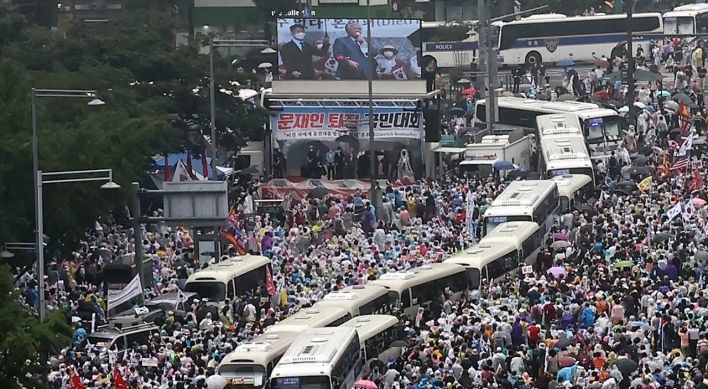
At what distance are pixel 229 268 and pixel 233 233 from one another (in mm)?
4610

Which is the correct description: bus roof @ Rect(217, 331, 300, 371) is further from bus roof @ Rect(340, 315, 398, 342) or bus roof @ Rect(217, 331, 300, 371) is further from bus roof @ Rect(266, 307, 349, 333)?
bus roof @ Rect(340, 315, 398, 342)

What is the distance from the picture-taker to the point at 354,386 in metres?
28.1

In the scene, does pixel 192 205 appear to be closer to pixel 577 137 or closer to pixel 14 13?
pixel 577 137

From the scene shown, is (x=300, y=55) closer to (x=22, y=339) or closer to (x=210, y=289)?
(x=210, y=289)

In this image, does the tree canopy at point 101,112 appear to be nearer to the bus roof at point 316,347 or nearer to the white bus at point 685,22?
the bus roof at point 316,347

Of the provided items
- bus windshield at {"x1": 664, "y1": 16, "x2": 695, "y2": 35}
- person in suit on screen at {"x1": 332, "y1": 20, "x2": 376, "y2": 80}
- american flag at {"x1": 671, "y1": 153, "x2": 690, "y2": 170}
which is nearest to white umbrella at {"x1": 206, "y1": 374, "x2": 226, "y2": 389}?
american flag at {"x1": 671, "y1": 153, "x2": 690, "y2": 170}

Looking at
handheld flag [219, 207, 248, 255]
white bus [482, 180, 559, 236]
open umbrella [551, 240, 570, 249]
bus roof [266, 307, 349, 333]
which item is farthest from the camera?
white bus [482, 180, 559, 236]

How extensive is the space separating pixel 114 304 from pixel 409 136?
22176 mm

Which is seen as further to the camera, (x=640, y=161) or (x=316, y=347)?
(x=640, y=161)

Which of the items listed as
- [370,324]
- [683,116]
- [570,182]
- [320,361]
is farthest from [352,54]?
[320,361]

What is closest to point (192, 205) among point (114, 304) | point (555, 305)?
point (114, 304)

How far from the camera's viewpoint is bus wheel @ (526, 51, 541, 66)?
3024 inches

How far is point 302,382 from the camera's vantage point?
88.5ft

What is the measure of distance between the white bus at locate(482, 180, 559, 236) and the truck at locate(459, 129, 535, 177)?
25.4 ft
